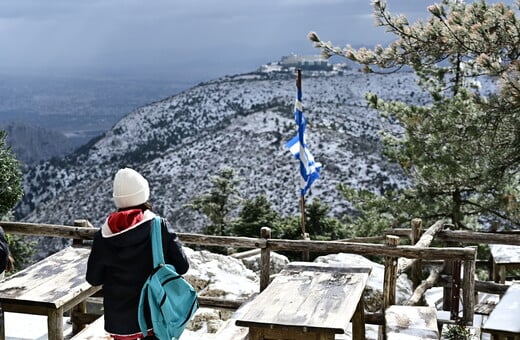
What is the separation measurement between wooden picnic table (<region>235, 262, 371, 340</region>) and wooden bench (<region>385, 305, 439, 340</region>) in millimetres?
291

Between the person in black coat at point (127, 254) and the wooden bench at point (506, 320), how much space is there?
2.30 m

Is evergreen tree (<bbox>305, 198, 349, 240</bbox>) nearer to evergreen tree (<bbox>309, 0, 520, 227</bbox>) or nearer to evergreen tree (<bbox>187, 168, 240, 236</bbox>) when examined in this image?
evergreen tree (<bbox>187, 168, 240, 236</bbox>)

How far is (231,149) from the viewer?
251 feet

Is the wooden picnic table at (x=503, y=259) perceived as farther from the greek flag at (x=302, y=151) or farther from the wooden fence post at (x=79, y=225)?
the wooden fence post at (x=79, y=225)

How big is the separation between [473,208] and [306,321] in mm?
12605

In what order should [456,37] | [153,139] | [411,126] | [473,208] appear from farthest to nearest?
[153,139] < [473,208] < [411,126] < [456,37]

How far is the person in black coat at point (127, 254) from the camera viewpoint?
3500 mm

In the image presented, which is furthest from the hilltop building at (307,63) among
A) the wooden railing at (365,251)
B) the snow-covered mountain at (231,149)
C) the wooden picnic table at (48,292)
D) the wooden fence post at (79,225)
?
the wooden picnic table at (48,292)

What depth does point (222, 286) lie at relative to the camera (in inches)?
312

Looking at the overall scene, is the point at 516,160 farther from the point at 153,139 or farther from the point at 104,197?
the point at 153,139

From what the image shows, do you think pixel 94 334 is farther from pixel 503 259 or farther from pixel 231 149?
pixel 231 149

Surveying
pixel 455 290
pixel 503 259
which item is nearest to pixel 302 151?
pixel 503 259

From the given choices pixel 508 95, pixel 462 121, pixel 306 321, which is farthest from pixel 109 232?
pixel 462 121

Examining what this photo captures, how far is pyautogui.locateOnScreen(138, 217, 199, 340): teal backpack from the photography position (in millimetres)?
3512
